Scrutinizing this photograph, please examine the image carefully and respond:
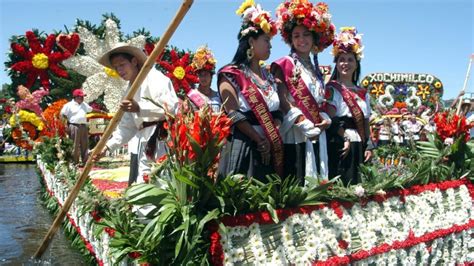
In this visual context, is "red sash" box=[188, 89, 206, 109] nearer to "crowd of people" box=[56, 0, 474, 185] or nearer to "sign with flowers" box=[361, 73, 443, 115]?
"crowd of people" box=[56, 0, 474, 185]

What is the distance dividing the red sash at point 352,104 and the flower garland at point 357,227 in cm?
100

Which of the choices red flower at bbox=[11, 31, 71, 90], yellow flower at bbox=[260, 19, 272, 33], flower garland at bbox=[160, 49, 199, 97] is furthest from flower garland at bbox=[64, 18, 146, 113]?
yellow flower at bbox=[260, 19, 272, 33]

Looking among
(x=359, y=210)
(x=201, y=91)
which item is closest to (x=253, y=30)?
(x=359, y=210)

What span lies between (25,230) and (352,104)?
393 centimetres

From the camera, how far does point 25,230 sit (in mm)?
5715

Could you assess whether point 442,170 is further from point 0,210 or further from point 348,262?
point 0,210

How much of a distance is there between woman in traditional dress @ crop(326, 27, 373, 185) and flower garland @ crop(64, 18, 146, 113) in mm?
11443

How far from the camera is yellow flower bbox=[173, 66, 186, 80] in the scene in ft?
41.7

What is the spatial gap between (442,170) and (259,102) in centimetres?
153

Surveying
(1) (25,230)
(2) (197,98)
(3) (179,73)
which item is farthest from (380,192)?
(3) (179,73)

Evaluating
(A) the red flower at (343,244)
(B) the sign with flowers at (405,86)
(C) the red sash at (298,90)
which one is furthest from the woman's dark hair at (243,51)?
(B) the sign with flowers at (405,86)

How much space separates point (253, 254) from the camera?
2.43 m

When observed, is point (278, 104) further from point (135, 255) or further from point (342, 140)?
point (135, 255)

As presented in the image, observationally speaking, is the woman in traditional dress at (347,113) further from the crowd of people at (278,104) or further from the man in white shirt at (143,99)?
the man in white shirt at (143,99)
